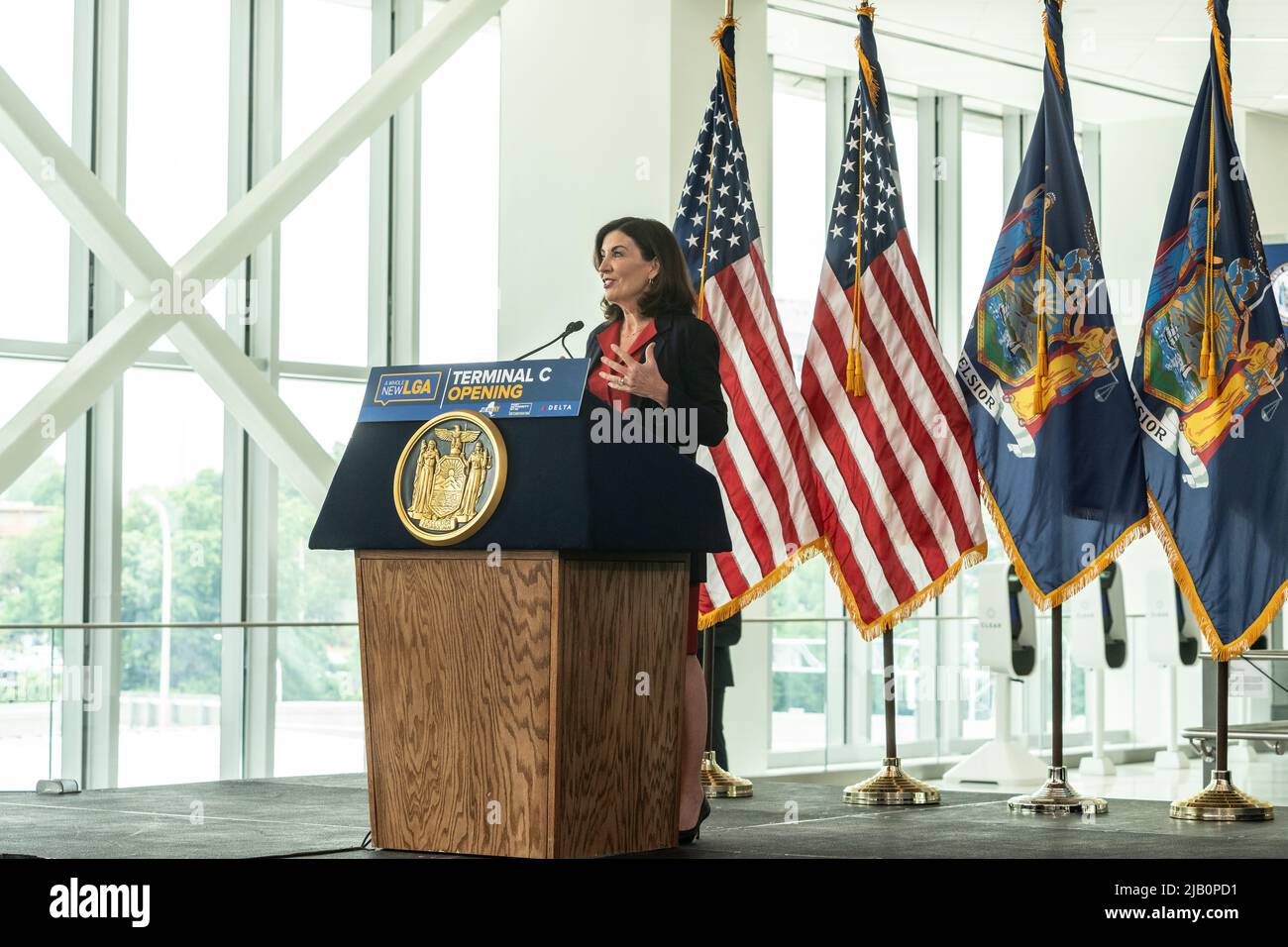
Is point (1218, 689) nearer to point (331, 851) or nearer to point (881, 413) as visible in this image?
point (881, 413)

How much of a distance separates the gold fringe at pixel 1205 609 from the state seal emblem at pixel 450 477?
2.39 metres

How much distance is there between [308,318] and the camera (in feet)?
31.0

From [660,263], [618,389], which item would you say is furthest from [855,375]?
[618,389]

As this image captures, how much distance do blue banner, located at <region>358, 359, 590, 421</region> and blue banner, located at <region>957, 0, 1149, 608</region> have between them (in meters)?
2.29

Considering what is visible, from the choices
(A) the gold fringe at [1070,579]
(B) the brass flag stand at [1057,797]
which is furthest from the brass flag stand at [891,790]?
(A) the gold fringe at [1070,579]

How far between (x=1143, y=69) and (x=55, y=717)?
7.85 metres

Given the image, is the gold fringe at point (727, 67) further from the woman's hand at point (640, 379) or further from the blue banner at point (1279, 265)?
the blue banner at point (1279, 265)

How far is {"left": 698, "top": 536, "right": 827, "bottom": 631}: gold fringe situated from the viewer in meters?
5.69

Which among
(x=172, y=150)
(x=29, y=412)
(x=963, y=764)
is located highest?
(x=172, y=150)

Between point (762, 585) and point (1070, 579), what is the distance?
42.8 inches

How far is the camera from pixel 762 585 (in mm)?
5707

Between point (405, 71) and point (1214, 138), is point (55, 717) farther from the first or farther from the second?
point (1214, 138)

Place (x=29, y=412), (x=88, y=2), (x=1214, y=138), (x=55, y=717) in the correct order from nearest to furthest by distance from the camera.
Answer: (x=1214, y=138) < (x=29, y=412) < (x=55, y=717) < (x=88, y=2)

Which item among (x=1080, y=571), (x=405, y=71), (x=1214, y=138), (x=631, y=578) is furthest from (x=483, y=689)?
(x=405, y=71)
